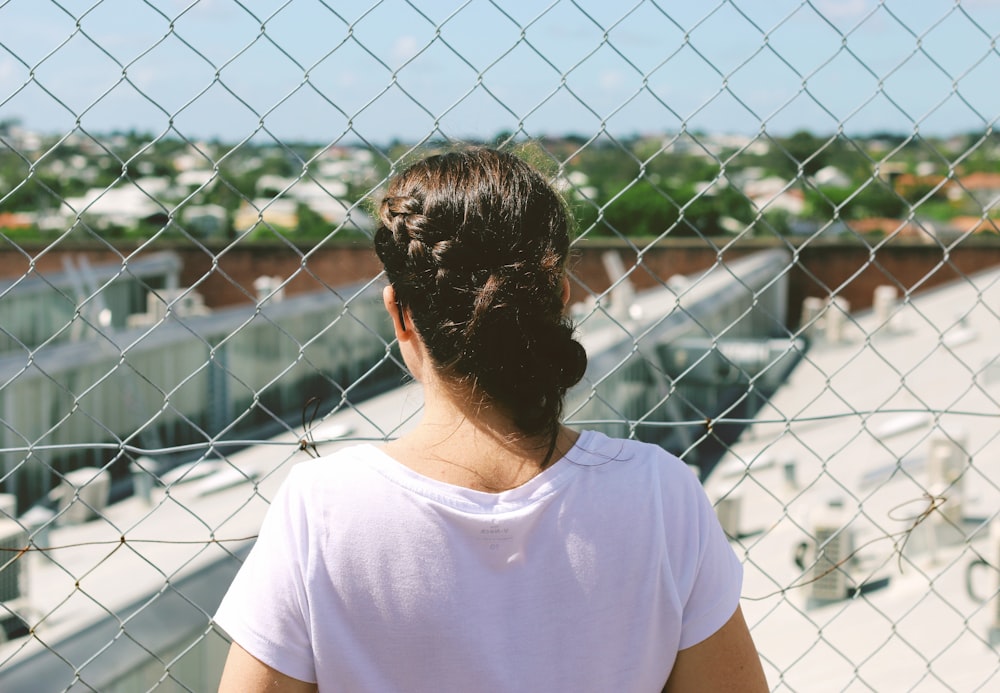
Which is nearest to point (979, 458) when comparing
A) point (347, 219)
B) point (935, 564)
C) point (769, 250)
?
point (935, 564)

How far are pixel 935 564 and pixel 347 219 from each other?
16.9 feet

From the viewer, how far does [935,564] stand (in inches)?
234

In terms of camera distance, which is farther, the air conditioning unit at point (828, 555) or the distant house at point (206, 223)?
the distant house at point (206, 223)

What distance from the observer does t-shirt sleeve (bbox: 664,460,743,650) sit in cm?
132

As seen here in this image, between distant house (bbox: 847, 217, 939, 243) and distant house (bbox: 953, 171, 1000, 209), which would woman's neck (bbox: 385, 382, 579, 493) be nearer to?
distant house (bbox: 953, 171, 1000, 209)

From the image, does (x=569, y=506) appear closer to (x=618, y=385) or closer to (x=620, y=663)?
(x=620, y=663)

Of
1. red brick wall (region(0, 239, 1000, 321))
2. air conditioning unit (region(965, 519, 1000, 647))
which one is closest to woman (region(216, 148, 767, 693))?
air conditioning unit (region(965, 519, 1000, 647))

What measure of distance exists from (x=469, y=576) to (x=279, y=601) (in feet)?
0.76

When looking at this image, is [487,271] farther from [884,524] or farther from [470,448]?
[884,524]

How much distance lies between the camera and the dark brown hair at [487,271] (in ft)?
4.09

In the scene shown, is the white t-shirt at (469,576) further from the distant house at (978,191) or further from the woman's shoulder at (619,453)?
the distant house at (978,191)

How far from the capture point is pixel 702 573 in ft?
4.38

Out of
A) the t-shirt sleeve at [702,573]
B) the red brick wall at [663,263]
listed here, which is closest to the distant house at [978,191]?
the t-shirt sleeve at [702,573]

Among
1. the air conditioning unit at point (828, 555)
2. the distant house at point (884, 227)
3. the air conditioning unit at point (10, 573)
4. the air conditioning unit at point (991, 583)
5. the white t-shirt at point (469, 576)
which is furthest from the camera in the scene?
the distant house at point (884, 227)
